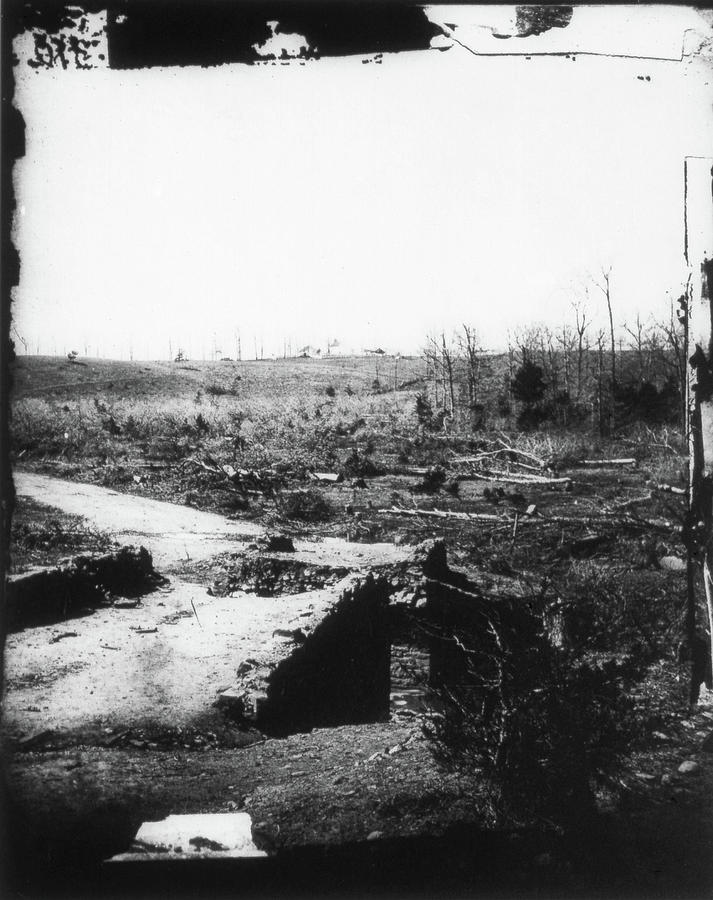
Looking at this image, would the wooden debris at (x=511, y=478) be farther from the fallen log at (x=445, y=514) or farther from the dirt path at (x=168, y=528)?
the dirt path at (x=168, y=528)

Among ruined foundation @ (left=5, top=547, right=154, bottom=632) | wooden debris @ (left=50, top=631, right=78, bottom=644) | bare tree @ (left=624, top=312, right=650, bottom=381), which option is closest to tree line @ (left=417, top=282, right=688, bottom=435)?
bare tree @ (left=624, top=312, right=650, bottom=381)

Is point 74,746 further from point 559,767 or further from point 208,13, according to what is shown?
point 208,13

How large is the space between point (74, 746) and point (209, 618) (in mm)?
929

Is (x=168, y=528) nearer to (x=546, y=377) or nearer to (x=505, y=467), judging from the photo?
(x=505, y=467)

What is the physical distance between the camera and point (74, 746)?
3.14 metres

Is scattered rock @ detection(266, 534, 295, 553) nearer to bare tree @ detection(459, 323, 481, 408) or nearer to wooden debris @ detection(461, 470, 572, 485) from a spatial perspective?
wooden debris @ detection(461, 470, 572, 485)

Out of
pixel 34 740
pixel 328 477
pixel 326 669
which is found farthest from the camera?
pixel 326 669

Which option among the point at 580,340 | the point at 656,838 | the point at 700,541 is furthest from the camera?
the point at 580,340

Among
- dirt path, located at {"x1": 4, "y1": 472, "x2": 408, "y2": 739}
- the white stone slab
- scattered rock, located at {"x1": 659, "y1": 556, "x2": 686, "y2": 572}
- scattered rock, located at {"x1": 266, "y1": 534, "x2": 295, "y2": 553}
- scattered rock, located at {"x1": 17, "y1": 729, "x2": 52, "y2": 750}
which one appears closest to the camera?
the white stone slab

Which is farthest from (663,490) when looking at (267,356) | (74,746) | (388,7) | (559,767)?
(74,746)

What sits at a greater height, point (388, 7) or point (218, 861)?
point (388, 7)

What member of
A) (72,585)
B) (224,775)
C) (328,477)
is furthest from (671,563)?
(72,585)

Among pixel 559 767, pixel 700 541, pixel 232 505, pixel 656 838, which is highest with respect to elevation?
pixel 232 505

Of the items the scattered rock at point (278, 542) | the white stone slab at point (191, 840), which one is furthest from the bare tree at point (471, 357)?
the white stone slab at point (191, 840)
